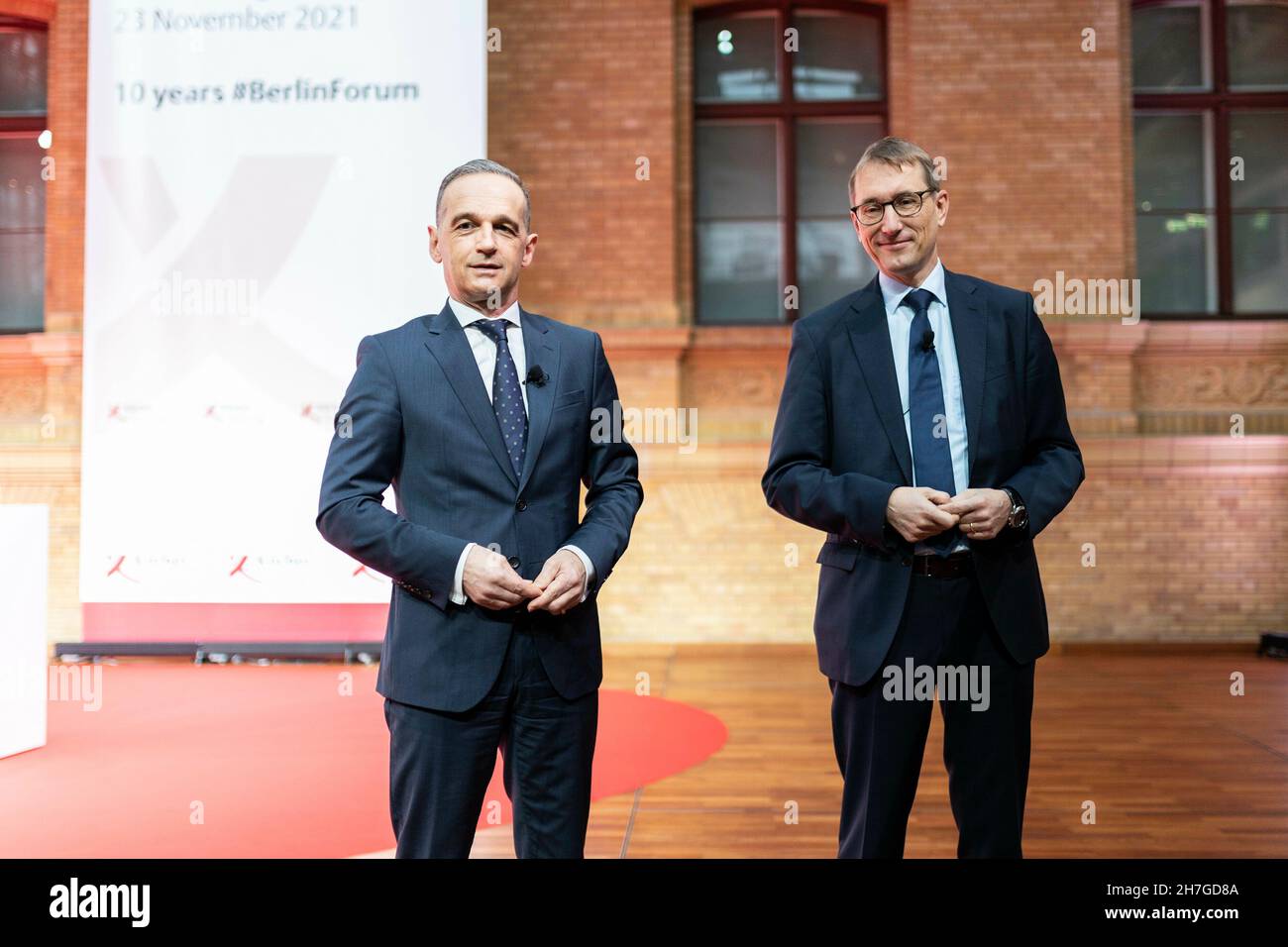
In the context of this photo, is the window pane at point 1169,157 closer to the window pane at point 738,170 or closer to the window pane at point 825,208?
the window pane at point 825,208

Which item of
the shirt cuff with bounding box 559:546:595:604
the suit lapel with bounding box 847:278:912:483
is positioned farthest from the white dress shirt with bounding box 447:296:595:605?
the suit lapel with bounding box 847:278:912:483

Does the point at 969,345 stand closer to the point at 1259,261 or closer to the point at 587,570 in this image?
the point at 587,570

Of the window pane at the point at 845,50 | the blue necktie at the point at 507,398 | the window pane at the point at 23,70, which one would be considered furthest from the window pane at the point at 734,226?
the blue necktie at the point at 507,398

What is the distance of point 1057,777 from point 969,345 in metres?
2.67

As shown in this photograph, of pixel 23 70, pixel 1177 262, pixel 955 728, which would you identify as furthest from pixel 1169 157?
pixel 23 70

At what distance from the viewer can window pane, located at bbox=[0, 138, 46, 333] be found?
788 centimetres

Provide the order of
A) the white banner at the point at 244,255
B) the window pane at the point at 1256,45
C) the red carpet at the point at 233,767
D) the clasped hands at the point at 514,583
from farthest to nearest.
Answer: the window pane at the point at 1256,45
the white banner at the point at 244,255
the red carpet at the point at 233,767
the clasped hands at the point at 514,583

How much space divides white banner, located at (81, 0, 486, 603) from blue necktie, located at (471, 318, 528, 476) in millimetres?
4236

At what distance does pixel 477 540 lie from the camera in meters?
1.98

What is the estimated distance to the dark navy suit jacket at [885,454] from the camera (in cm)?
206

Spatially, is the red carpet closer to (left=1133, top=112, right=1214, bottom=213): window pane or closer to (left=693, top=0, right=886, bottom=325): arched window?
(left=693, top=0, right=886, bottom=325): arched window

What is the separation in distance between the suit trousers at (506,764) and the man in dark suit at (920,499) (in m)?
0.54
